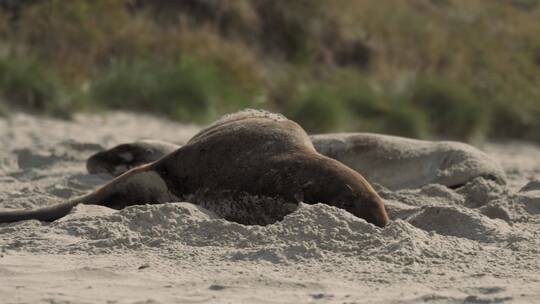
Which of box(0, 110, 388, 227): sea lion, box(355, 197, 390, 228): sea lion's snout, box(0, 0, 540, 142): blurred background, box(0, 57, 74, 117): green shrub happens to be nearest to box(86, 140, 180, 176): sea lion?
box(0, 110, 388, 227): sea lion

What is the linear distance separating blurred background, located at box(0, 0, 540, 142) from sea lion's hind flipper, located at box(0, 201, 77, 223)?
4.45 metres

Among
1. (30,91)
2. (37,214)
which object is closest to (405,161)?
(37,214)

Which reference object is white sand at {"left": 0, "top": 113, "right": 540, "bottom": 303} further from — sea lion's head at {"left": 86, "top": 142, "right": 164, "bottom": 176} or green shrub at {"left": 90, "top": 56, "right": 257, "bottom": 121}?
green shrub at {"left": 90, "top": 56, "right": 257, "bottom": 121}

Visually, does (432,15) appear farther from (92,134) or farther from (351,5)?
(92,134)

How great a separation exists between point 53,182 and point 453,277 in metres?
3.32

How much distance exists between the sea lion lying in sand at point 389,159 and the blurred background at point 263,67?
9.80ft

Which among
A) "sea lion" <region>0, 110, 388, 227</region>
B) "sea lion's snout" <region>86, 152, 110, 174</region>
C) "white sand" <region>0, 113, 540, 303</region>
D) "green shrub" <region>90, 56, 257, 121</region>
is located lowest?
"white sand" <region>0, 113, 540, 303</region>

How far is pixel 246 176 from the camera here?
5000mm

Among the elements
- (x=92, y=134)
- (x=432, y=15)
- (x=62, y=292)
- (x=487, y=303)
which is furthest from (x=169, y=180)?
(x=432, y=15)

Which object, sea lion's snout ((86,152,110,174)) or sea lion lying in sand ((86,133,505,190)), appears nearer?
sea lion lying in sand ((86,133,505,190))

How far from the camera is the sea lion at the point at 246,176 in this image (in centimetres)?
485

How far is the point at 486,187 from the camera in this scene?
20.2 feet

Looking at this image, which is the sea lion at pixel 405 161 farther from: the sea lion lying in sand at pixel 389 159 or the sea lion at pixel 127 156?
the sea lion at pixel 127 156

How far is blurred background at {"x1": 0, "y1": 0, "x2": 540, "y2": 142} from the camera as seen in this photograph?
10828 mm
